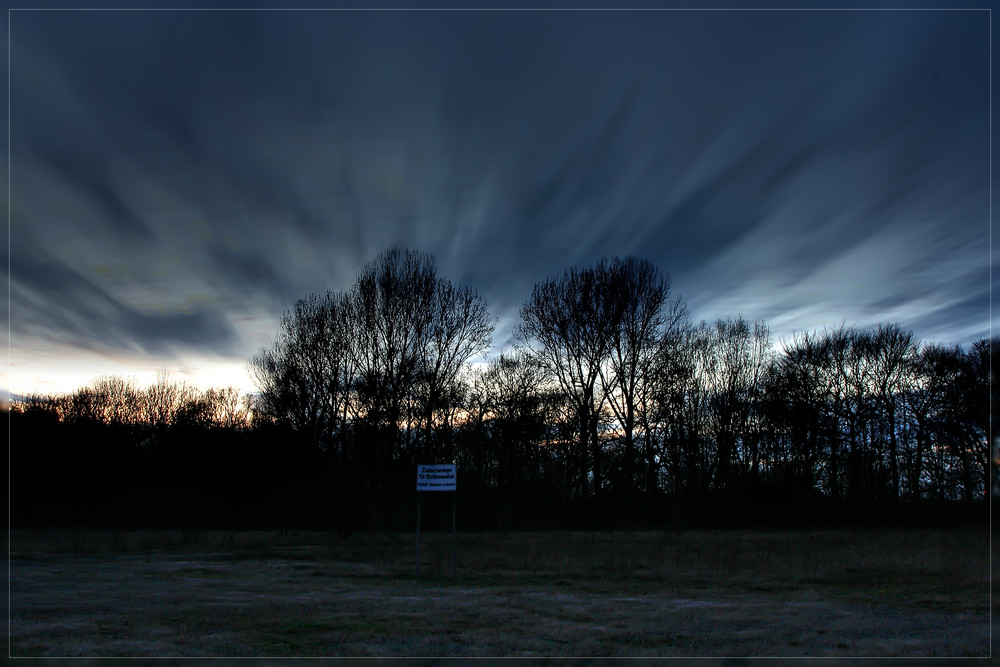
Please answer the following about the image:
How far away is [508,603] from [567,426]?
3410 cm

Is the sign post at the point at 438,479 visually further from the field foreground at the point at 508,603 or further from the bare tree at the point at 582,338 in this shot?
the bare tree at the point at 582,338

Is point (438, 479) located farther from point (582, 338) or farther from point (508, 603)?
point (582, 338)

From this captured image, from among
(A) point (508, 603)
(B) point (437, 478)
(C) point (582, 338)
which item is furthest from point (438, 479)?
(C) point (582, 338)

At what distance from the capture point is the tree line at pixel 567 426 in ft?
125

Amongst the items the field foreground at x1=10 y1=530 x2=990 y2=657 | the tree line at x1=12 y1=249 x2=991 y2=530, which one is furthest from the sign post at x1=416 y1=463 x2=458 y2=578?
the tree line at x1=12 y1=249 x2=991 y2=530

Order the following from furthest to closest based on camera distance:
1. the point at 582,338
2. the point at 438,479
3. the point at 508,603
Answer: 1. the point at 582,338
2. the point at 438,479
3. the point at 508,603

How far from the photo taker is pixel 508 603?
12.1 m

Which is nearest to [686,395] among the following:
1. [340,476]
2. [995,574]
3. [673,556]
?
[340,476]

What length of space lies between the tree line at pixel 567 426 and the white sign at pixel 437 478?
15906mm

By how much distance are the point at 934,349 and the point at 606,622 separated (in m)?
45.4

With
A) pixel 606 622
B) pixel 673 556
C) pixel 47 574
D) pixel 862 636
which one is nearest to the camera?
pixel 862 636

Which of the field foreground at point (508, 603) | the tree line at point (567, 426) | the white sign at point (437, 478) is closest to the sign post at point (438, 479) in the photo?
the white sign at point (437, 478)

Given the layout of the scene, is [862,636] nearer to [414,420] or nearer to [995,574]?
[995,574]

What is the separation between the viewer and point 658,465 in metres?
46.5
